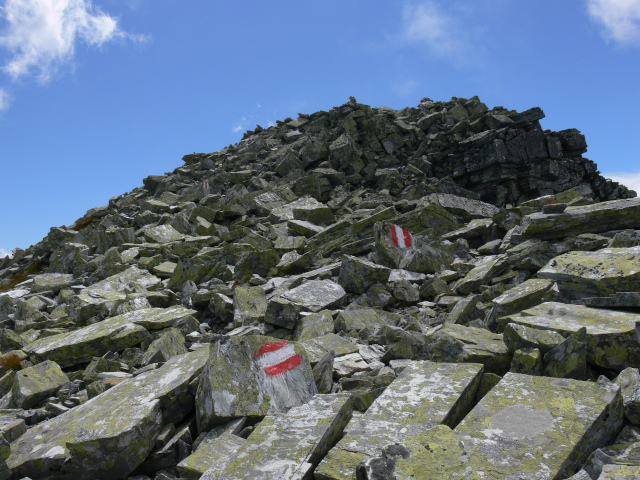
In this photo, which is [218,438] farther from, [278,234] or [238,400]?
[278,234]

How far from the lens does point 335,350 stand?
729 centimetres

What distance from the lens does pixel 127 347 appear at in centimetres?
932

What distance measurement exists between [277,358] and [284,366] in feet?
0.53

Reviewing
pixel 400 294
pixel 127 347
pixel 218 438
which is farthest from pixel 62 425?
pixel 400 294

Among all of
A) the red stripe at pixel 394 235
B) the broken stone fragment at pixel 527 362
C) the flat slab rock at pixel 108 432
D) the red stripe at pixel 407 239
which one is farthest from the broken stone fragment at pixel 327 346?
the red stripe at pixel 407 239

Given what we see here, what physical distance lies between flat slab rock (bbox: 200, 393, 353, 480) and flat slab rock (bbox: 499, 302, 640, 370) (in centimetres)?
325

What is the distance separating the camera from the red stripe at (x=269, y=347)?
602 centimetres

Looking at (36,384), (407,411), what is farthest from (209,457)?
(36,384)

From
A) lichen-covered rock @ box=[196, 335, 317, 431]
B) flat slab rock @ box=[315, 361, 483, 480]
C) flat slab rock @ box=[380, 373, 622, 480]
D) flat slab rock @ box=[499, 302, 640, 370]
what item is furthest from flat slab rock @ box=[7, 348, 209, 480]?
flat slab rock @ box=[499, 302, 640, 370]

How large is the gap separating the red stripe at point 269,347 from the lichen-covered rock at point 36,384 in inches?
176

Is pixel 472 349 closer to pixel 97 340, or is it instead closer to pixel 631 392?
pixel 631 392

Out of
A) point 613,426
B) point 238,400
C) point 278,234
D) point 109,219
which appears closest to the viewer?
point 613,426

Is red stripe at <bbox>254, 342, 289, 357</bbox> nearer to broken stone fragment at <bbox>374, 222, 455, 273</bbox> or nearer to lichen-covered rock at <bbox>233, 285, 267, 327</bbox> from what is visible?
lichen-covered rock at <bbox>233, 285, 267, 327</bbox>

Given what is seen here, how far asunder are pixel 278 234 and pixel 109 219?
1384 cm
